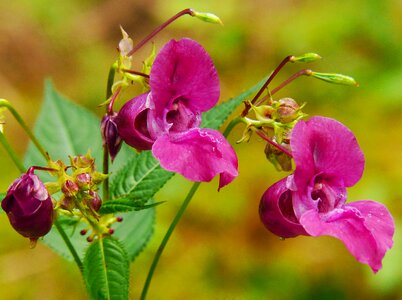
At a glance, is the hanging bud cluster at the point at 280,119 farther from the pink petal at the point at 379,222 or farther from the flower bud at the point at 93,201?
the flower bud at the point at 93,201

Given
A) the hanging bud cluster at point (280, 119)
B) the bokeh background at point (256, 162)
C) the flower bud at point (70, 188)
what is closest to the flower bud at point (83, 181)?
the flower bud at point (70, 188)

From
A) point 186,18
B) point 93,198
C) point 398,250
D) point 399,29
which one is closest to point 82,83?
point 186,18

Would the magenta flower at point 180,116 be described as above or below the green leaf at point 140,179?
above

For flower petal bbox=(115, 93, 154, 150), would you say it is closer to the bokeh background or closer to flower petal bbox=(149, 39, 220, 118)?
flower petal bbox=(149, 39, 220, 118)

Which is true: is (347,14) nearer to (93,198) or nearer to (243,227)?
(243,227)

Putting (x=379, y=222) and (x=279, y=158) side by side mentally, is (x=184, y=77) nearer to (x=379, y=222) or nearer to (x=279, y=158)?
(x=279, y=158)
